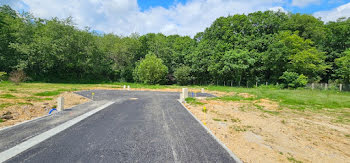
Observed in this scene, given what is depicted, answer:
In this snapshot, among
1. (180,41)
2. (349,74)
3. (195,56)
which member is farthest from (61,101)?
(180,41)

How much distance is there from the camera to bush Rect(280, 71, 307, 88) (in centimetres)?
2490

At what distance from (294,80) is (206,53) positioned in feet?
52.6

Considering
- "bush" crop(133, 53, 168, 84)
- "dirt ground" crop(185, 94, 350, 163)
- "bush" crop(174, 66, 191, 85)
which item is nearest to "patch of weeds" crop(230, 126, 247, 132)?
"dirt ground" crop(185, 94, 350, 163)

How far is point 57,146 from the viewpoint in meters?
3.73

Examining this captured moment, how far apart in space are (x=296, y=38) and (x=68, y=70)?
147 ft

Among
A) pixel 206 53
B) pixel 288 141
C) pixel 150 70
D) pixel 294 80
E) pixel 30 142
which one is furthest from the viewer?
pixel 206 53

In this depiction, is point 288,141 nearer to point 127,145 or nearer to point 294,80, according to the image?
point 127,145

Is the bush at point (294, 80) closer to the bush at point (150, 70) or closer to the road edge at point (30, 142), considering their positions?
the bush at point (150, 70)

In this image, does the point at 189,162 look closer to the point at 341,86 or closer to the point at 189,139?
the point at 189,139

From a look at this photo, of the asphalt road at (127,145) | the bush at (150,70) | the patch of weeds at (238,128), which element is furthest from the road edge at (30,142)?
the bush at (150,70)

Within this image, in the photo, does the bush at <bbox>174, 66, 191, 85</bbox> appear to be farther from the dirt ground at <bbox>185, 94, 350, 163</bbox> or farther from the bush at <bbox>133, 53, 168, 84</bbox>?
the dirt ground at <bbox>185, 94, 350, 163</bbox>

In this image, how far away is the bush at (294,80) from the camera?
2490 centimetres

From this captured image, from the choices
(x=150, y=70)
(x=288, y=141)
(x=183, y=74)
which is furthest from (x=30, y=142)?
(x=183, y=74)

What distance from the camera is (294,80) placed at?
1016 inches
